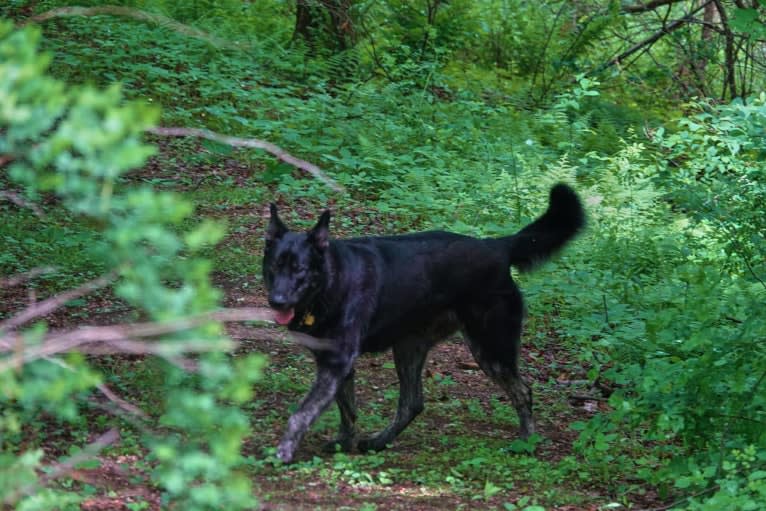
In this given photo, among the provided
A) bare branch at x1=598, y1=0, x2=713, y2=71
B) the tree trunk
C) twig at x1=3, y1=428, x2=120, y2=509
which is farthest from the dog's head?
bare branch at x1=598, y1=0, x2=713, y2=71

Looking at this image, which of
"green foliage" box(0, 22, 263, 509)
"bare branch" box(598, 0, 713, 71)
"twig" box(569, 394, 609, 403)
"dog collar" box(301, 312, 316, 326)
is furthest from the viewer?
"bare branch" box(598, 0, 713, 71)

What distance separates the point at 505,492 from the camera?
623 centimetres

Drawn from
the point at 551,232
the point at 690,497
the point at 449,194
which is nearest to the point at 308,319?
the point at 551,232

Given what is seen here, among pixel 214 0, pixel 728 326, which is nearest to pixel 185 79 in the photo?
pixel 214 0

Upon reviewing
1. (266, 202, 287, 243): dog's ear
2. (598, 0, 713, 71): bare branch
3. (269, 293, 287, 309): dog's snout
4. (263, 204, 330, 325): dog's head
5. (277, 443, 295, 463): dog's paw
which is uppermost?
(598, 0, 713, 71): bare branch

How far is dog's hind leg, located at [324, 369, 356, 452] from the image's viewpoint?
6.95 metres

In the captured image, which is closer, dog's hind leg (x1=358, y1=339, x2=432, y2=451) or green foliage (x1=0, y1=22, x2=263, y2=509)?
green foliage (x1=0, y1=22, x2=263, y2=509)

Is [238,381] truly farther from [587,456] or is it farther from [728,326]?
[728,326]

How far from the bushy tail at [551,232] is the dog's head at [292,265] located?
1593 mm

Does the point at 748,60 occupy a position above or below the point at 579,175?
above

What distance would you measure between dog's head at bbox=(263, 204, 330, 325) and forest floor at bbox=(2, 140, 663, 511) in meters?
0.71

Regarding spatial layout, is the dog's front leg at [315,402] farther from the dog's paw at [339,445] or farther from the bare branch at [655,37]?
the bare branch at [655,37]

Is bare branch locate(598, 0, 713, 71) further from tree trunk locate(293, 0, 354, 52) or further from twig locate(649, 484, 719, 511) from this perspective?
twig locate(649, 484, 719, 511)

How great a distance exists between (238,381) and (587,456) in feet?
15.2
